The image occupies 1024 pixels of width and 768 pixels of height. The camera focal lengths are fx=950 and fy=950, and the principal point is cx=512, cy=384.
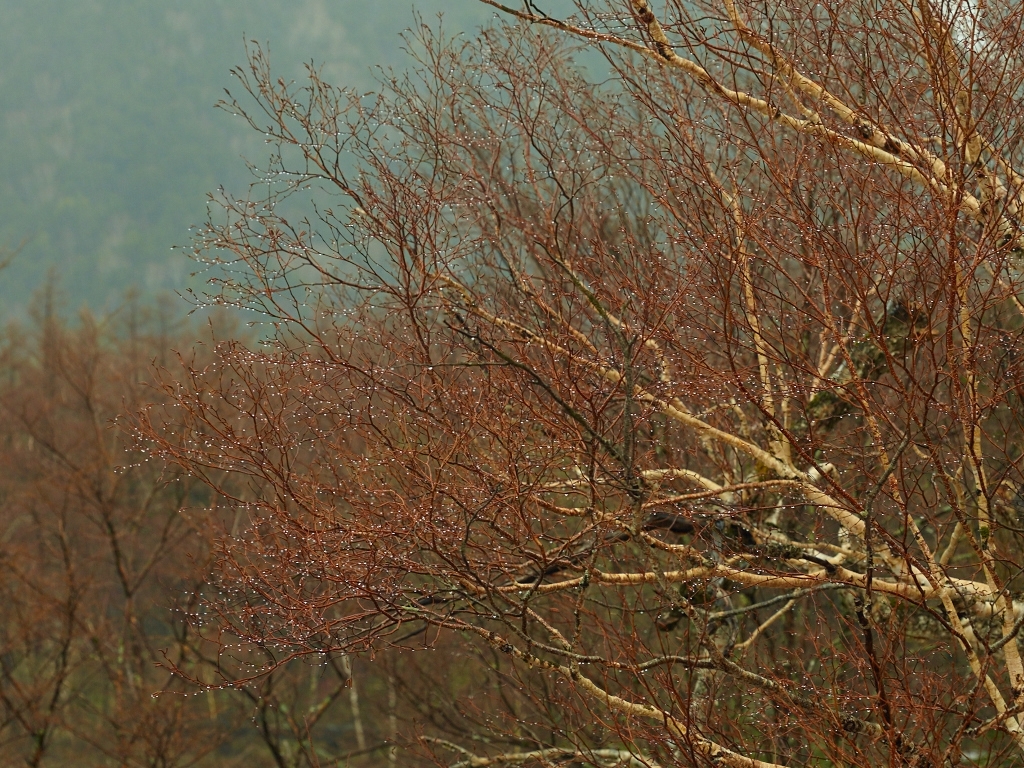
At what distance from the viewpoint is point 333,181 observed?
17.3 ft

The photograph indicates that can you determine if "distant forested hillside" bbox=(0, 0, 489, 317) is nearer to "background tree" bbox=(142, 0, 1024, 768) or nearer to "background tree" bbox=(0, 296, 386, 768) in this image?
"background tree" bbox=(0, 296, 386, 768)

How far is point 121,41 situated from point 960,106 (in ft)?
529

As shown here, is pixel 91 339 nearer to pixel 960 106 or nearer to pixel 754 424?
pixel 754 424

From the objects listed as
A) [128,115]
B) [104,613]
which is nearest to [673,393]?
[104,613]

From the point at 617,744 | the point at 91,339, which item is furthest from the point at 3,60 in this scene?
the point at 617,744

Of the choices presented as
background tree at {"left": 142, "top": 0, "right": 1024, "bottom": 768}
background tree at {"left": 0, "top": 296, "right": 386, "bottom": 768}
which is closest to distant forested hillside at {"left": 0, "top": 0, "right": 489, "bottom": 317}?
background tree at {"left": 0, "top": 296, "right": 386, "bottom": 768}

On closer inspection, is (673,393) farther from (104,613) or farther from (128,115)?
(128,115)

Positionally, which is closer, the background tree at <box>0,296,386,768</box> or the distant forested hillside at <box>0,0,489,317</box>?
the background tree at <box>0,296,386,768</box>

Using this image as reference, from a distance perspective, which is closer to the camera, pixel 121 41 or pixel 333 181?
pixel 333 181

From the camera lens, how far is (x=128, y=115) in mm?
129000

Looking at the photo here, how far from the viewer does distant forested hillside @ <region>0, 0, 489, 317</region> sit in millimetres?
106250

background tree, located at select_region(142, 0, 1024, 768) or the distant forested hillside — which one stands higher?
the distant forested hillside

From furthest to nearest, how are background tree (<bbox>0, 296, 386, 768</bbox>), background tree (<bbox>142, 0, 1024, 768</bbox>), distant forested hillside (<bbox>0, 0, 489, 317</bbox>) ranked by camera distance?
1. distant forested hillside (<bbox>0, 0, 489, 317</bbox>)
2. background tree (<bbox>0, 296, 386, 768</bbox>)
3. background tree (<bbox>142, 0, 1024, 768</bbox>)

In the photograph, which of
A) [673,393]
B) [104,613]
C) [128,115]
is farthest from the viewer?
[128,115]
